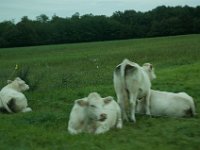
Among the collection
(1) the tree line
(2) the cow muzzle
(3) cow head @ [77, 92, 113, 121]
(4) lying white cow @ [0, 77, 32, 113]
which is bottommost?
(1) the tree line

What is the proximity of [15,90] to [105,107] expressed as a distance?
5.77m

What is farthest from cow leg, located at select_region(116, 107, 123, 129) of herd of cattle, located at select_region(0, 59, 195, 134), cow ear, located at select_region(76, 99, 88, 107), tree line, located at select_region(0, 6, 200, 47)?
tree line, located at select_region(0, 6, 200, 47)

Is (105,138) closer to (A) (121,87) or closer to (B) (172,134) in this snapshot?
(B) (172,134)

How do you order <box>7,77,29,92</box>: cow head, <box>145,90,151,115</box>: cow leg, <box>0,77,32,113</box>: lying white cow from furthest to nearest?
<box>7,77,29,92</box>: cow head → <box>0,77,32,113</box>: lying white cow → <box>145,90,151,115</box>: cow leg

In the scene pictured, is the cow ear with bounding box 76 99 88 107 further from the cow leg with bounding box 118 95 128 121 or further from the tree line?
the tree line

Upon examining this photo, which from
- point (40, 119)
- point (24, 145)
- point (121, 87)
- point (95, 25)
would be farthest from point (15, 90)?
point (95, 25)

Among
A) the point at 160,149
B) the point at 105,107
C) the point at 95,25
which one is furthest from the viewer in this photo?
the point at 95,25

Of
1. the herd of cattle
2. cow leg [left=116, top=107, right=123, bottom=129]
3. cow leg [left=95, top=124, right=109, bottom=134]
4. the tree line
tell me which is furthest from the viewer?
the tree line

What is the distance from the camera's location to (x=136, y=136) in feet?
35.2

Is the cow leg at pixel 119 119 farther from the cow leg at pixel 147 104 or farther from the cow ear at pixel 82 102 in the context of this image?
the cow leg at pixel 147 104

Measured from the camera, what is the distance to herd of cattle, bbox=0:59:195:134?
459 inches

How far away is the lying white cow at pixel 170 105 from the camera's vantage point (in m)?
13.4

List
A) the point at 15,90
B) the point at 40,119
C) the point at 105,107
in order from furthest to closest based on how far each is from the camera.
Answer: the point at 15,90 → the point at 40,119 → the point at 105,107

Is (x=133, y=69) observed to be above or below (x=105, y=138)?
above
